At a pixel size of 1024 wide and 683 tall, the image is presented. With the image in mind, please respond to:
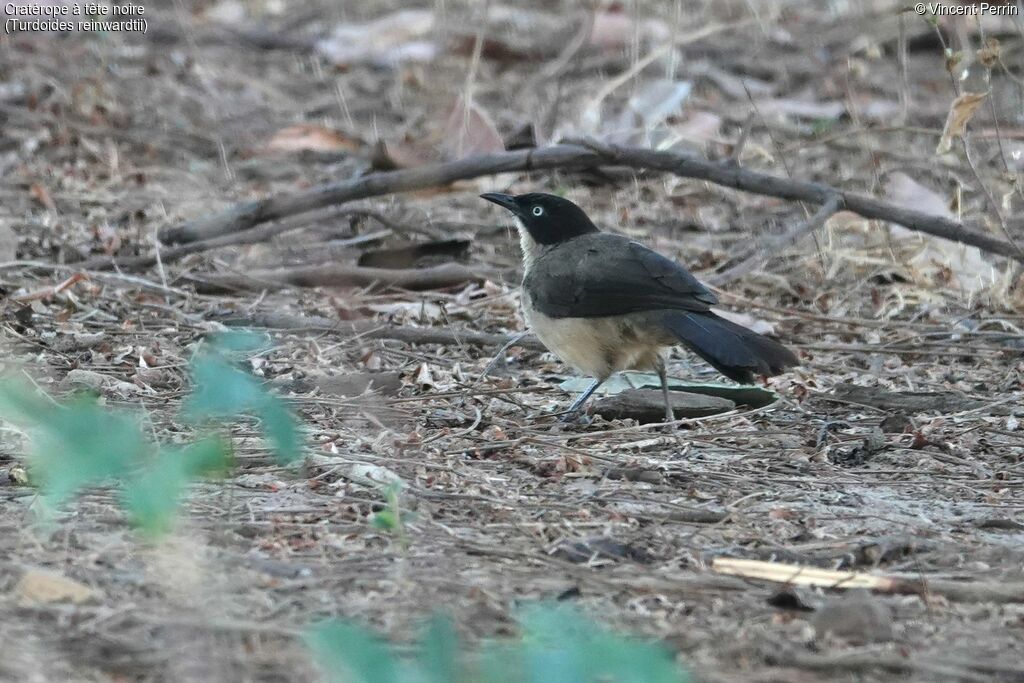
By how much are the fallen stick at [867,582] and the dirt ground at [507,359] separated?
0.02 metres

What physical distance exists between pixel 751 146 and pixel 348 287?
123 inches

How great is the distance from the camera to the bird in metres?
5.55

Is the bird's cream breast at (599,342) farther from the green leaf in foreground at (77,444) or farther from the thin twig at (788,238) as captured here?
the green leaf in foreground at (77,444)

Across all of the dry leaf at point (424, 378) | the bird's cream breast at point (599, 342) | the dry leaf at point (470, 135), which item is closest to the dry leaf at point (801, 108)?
the dry leaf at point (470, 135)

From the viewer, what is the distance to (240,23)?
1333 cm

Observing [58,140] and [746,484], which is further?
[58,140]

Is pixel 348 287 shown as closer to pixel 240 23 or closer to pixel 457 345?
pixel 457 345

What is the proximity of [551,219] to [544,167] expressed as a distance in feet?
2.38

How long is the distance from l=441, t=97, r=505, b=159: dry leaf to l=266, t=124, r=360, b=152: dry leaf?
3.77ft

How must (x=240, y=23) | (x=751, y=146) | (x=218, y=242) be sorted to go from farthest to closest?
1. (x=240, y=23)
2. (x=751, y=146)
3. (x=218, y=242)

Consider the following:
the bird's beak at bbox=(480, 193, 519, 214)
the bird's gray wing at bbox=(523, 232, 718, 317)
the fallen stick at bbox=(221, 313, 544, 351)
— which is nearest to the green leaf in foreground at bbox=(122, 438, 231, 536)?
the bird's gray wing at bbox=(523, 232, 718, 317)

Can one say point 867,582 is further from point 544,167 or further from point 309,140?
point 309,140

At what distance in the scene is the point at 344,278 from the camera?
294 inches

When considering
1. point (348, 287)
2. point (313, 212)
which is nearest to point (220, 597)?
point (348, 287)
